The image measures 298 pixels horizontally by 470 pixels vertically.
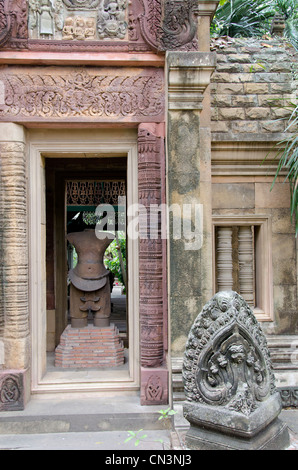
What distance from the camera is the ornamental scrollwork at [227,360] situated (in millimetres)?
2961

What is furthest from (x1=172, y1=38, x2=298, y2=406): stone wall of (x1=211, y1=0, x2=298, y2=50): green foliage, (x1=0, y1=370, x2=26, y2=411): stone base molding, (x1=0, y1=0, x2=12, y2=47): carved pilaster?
(x1=211, y1=0, x2=298, y2=50): green foliage

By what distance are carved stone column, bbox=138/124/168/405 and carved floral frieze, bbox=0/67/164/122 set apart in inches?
10.8

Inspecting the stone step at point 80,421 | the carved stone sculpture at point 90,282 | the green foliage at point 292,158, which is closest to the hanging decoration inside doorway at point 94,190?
the carved stone sculpture at point 90,282

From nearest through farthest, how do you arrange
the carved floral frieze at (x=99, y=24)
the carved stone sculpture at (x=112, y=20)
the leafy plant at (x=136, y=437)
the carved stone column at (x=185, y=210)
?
the leafy plant at (x=136, y=437) → the carved stone column at (x=185, y=210) → the carved floral frieze at (x=99, y=24) → the carved stone sculpture at (x=112, y=20)

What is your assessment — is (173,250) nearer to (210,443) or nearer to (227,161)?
(227,161)

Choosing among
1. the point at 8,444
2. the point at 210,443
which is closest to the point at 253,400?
the point at 210,443

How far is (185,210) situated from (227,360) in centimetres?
181

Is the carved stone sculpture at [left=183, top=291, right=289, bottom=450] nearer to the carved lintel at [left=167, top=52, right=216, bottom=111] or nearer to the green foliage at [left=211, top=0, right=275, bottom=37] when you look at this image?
the carved lintel at [left=167, top=52, right=216, bottom=111]

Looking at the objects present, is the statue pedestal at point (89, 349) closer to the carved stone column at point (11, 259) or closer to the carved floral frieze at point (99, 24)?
the carved stone column at point (11, 259)

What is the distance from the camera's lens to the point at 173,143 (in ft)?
14.3

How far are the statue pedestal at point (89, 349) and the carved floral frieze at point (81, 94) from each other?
3.19 m

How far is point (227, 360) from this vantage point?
2988 millimetres

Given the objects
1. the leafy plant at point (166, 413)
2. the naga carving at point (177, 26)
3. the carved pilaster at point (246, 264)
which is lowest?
the leafy plant at point (166, 413)

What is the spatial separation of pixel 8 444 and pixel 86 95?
3617 mm
